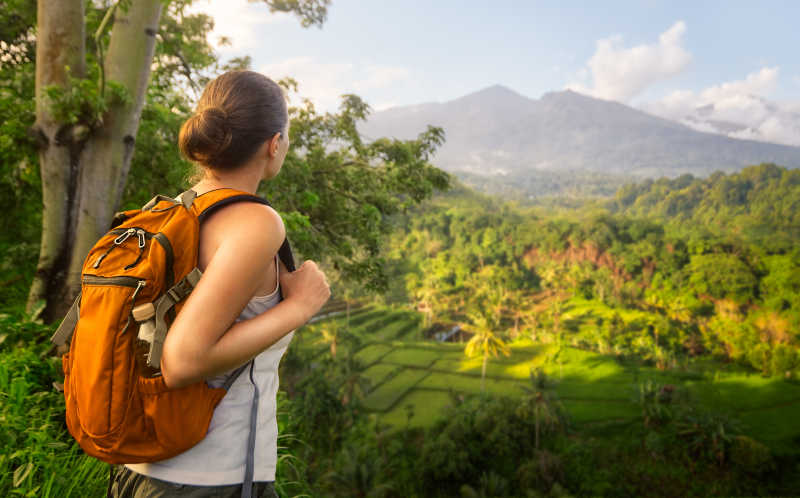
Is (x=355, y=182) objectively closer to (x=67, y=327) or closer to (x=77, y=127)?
(x=77, y=127)

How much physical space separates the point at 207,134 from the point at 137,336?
0.46 m

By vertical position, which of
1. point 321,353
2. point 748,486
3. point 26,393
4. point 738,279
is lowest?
point 748,486

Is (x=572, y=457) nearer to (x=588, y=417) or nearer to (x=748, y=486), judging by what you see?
(x=588, y=417)

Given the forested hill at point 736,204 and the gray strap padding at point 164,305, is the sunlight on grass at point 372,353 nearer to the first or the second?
the gray strap padding at point 164,305

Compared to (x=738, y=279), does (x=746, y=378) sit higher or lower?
lower

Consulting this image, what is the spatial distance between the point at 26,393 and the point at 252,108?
2587 mm

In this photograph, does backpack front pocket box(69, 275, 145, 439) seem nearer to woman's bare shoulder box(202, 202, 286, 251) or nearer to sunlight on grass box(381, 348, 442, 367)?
woman's bare shoulder box(202, 202, 286, 251)

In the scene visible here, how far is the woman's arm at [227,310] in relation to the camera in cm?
83

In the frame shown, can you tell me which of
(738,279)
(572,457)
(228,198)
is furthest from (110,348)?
(738,279)

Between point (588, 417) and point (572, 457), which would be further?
point (588, 417)

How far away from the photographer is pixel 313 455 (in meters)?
25.5

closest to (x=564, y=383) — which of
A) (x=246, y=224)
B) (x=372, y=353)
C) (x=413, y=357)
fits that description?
(x=413, y=357)

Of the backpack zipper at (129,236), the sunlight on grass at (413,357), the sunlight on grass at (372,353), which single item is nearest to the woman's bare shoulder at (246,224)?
the backpack zipper at (129,236)

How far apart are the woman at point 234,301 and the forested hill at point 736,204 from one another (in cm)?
8404
